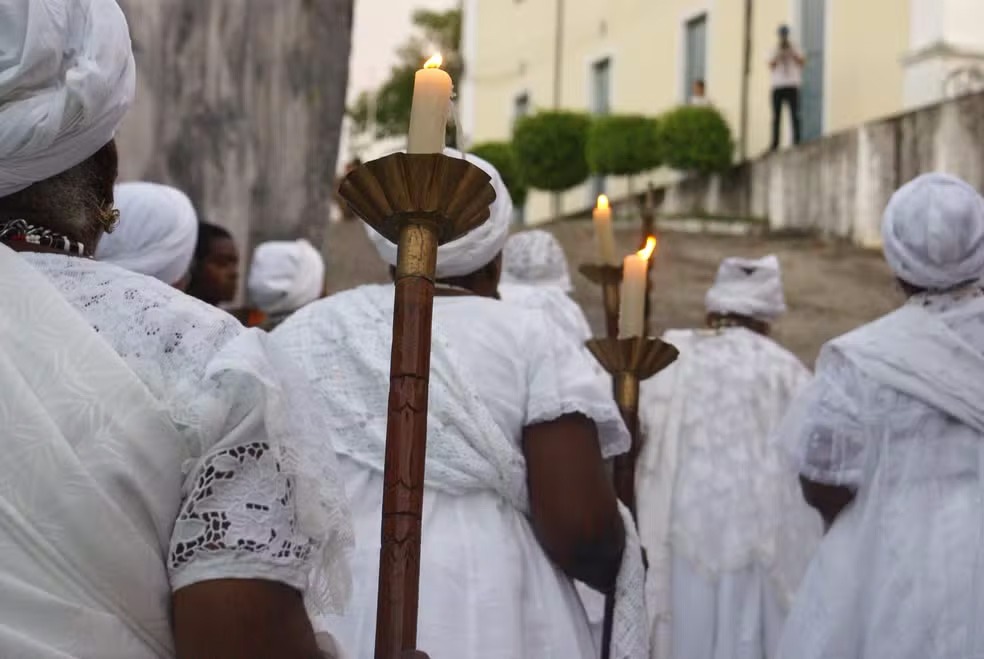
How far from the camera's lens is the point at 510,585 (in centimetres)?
333

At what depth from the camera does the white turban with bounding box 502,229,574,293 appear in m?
8.02

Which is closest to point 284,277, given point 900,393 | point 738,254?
point 900,393

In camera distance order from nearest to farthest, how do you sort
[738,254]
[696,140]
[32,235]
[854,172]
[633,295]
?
[32,235] → [633,295] → [738,254] → [854,172] → [696,140]

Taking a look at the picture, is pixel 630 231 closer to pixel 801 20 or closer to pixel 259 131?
pixel 801 20

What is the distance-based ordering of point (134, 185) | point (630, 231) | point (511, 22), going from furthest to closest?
point (511, 22), point (630, 231), point (134, 185)

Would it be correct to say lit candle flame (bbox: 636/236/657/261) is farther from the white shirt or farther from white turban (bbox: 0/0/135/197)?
the white shirt

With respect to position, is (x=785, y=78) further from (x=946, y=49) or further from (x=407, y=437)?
(x=407, y=437)

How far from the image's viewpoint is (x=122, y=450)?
2002 millimetres

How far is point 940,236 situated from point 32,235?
282cm

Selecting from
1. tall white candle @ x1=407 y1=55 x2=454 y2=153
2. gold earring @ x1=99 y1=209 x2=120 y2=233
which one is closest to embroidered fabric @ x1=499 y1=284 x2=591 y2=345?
gold earring @ x1=99 y1=209 x2=120 y2=233

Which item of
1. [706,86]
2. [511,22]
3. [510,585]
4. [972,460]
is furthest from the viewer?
[511,22]

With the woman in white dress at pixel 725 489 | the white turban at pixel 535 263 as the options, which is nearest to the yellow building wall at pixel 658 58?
the white turban at pixel 535 263

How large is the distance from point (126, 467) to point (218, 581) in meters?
0.17

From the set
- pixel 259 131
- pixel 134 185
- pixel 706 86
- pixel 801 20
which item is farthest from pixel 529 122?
pixel 134 185
